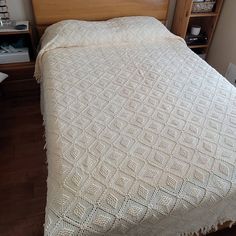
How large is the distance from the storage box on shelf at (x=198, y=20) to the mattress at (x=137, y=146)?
2.76ft

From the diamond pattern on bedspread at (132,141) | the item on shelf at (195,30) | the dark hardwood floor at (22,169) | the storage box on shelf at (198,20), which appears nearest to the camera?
the diamond pattern on bedspread at (132,141)

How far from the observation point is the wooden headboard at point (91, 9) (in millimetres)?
2115

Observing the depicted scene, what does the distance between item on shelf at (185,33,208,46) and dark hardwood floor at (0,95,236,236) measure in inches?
72.1

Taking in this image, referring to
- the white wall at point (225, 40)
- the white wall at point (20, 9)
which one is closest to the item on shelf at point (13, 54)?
the white wall at point (20, 9)

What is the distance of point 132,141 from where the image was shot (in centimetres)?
110

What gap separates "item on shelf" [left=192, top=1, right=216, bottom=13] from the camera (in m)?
2.36

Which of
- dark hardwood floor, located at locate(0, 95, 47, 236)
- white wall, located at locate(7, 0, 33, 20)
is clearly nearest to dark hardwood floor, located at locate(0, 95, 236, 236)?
dark hardwood floor, located at locate(0, 95, 47, 236)

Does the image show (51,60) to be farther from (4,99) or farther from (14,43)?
(4,99)

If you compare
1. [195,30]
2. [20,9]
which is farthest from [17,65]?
[195,30]

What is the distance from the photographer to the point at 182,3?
7.72 ft

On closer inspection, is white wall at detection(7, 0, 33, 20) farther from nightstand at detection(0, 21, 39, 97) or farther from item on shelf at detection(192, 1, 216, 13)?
item on shelf at detection(192, 1, 216, 13)

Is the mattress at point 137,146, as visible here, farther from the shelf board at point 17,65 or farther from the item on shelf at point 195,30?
the item on shelf at point 195,30

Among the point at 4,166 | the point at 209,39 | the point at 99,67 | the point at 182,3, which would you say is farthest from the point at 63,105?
the point at 209,39

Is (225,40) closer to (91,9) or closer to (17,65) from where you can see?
(91,9)
